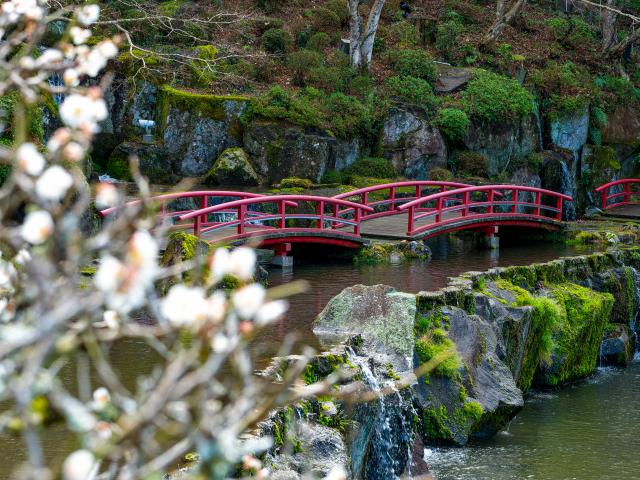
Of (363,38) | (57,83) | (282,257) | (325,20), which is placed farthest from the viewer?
(325,20)

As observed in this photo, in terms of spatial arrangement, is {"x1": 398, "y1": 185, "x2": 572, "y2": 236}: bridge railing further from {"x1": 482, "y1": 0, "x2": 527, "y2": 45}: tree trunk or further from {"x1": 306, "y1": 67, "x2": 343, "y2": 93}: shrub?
{"x1": 482, "y1": 0, "x2": 527, "y2": 45}: tree trunk

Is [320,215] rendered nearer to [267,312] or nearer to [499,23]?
[499,23]

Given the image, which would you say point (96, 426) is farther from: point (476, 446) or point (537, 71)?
point (537, 71)

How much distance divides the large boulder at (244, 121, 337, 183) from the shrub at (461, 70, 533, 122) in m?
5.20

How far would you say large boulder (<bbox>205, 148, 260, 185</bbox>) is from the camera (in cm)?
2309

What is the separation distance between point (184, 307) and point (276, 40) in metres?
26.1

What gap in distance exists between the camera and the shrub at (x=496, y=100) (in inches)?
1067

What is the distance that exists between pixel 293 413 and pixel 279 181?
1523cm

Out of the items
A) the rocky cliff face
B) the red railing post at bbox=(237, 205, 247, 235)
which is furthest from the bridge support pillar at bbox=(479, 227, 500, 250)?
the red railing post at bbox=(237, 205, 247, 235)

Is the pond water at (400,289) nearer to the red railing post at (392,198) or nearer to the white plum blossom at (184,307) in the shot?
the red railing post at (392,198)

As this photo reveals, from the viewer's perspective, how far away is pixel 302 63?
27.0 metres

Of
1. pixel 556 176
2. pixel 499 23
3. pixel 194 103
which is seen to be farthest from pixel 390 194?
pixel 499 23

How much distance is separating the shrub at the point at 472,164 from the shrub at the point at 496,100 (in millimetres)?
1295

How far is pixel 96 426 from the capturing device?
2.85m
